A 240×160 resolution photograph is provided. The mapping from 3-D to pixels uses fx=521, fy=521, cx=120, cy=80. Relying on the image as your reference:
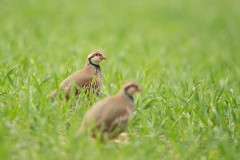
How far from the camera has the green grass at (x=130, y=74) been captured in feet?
16.3

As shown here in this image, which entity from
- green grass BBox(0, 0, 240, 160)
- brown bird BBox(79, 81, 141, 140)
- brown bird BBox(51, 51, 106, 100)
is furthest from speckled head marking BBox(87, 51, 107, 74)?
brown bird BBox(79, 81, 141, 140)

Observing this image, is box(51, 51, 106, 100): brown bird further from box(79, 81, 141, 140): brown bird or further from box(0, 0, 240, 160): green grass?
box(79, 81, 141, 140): brown bird

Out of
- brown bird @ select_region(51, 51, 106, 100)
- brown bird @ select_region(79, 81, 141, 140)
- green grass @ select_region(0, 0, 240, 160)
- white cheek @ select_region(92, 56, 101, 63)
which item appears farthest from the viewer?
white cheek @ select_region(92, 56, 101, 63)

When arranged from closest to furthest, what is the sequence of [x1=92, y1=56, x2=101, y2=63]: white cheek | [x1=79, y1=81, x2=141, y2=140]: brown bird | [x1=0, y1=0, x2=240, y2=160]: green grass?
1. [x1=79, y1=81, x2=141, y2=140]: brown bird
2. [x1=0, y1=0, x2=240, y2=160]: green grass
3. [x1=92, y1=56, x2=101, y2=63]: white cheek

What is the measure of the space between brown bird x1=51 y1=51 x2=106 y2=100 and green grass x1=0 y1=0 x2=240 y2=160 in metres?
0.24

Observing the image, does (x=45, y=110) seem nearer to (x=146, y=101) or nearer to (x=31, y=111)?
(x=31, y=111)

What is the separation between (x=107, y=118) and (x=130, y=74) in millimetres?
4587

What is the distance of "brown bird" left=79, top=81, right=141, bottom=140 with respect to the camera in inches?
188

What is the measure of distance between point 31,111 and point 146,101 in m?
1.69

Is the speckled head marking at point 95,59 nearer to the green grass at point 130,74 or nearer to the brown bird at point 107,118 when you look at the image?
the green grass at point 130,74

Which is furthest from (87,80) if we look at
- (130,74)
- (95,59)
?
(130,74)

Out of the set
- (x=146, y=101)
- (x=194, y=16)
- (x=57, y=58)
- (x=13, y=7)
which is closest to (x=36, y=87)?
(x=146, y=101)

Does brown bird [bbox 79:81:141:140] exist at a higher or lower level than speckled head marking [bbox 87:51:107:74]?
lower

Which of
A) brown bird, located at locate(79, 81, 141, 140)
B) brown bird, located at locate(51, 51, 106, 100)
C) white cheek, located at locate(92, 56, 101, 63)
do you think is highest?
white cheek, located at locate(92, 56, 101, 63)
